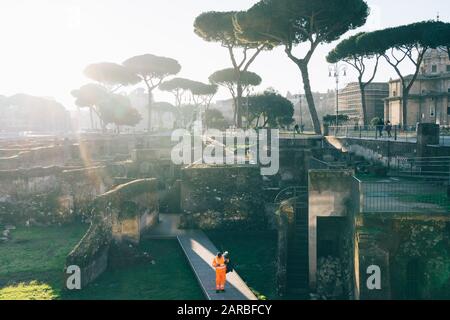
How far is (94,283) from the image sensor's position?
42.1ft

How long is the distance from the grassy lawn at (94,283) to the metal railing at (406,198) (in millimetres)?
5294

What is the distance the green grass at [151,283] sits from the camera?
12.0 metres

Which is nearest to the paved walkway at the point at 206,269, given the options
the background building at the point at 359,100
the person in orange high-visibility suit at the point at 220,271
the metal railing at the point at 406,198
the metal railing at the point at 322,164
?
the person in orange high-visibility suit at the point at 220,271

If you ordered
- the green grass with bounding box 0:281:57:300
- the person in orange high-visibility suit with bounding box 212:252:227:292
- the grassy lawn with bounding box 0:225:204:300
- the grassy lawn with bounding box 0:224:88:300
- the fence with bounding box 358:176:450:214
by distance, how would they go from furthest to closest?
the grassy lawn with bounding box 0:224:88:300
the grassy lawn with bounding box 0:225:204:300
the green grass with bounding box 0:281:57:300
the person in orange high-visibility suit with bounding box 212:252:227:292
the fence with bounding box 358:176:450:214

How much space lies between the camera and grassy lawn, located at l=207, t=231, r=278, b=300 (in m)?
12.9

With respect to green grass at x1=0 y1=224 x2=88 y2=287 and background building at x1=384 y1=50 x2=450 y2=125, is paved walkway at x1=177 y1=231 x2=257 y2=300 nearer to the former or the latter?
green grass at x1=0 y1=224 x2=88 y2=287

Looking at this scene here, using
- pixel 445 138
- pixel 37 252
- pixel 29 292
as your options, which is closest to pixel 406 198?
pixel 29 292

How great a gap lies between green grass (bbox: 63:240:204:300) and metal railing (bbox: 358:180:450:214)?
5.24 m

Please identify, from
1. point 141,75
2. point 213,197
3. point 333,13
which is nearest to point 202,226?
point 213,197

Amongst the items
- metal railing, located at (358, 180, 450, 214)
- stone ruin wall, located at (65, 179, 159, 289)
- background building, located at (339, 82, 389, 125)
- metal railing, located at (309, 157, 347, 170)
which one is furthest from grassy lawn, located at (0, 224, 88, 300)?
background building, located at (339, 82, 389, 125)

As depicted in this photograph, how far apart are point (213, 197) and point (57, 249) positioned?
665 centimetres

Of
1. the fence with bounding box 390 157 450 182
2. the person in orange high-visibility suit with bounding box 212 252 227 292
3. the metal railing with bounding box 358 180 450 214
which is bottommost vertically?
the person in orange high-visibility suit with bounding box 212 252 227 292

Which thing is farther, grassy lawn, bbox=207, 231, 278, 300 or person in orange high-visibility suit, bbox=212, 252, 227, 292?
grassy lawn, bbox=207, 231, 278, 300

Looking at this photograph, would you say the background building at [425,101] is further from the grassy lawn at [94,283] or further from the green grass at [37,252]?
the green grass at [37,252]
